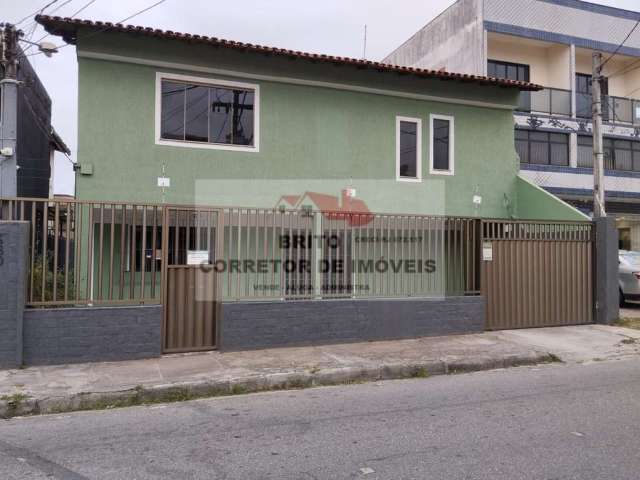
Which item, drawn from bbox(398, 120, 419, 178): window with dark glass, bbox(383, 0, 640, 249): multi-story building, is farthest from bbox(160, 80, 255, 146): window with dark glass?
bbox(383, 0, 640, 249): multi-story building

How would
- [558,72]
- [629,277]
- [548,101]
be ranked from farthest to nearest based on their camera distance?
[558,72]
[548,101]
[629,277]

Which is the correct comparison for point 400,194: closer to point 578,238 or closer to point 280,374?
point 578,238

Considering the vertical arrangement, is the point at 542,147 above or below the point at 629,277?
above

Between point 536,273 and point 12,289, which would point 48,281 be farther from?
point 536,273

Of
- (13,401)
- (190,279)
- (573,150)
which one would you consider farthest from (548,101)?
(13,401)

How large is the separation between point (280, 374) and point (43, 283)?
3.42 metres

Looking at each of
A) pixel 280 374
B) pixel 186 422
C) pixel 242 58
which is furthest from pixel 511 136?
pixel 186 422

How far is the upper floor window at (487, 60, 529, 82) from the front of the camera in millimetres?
20911

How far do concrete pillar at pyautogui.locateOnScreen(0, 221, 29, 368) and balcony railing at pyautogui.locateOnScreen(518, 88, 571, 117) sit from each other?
19.4 meters

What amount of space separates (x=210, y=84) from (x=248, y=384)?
6358 millimetres

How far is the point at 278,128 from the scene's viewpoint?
1059 centimetres

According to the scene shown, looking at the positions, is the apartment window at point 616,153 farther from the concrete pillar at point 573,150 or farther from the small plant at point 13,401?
the small plant at point 13,401

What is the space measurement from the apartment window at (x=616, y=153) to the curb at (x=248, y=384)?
653 inches

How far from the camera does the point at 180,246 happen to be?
7.65 meters
